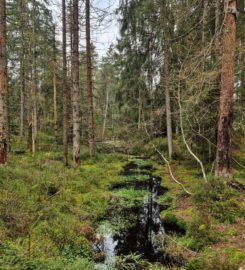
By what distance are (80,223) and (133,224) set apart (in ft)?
5.63

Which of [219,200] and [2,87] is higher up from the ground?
[2,87]

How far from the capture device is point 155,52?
1457 cm

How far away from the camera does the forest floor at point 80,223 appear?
350 cm

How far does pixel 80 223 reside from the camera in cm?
527

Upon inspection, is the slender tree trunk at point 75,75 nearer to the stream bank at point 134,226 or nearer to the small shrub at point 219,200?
the stream bank at point 134,226

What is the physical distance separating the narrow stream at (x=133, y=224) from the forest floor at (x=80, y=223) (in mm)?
322

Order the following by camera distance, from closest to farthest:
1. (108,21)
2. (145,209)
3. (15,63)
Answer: (145,209) < (108,21) < (15,63)

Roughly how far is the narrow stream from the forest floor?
322 mm

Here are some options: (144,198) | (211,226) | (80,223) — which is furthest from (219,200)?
(80,223)

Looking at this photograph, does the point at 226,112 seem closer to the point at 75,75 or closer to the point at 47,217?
the point at 47,217

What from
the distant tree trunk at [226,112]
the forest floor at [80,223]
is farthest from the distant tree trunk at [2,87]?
the distant tree trunk at [226,112]

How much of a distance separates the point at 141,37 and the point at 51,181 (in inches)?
542

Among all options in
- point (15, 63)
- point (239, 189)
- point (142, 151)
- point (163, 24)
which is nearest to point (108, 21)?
point (163, 24)

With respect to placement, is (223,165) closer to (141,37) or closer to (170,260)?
(170,260)
